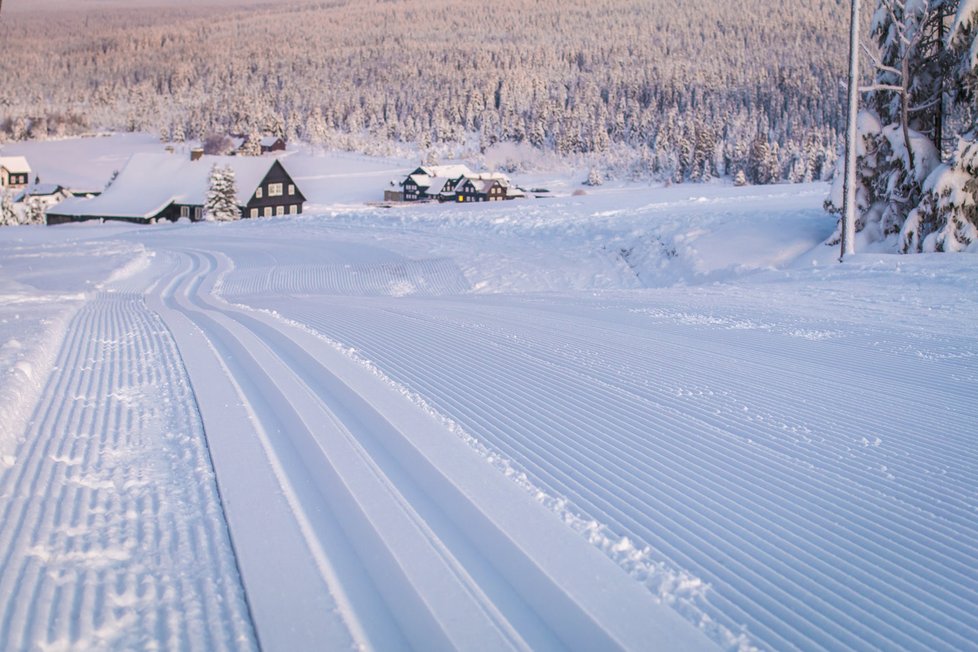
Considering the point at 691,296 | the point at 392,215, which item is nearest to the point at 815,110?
the point at 392,215

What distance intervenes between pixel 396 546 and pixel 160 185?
210 feet

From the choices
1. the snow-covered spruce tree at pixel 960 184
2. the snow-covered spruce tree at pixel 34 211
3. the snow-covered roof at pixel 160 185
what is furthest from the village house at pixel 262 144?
the snow-covered spruce tree at pixel 960 184

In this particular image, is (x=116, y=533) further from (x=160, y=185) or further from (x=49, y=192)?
(x=49, y=192)

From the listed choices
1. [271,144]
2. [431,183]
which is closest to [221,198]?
[431,183]

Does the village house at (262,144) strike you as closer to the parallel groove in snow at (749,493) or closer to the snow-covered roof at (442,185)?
the snow-covered roof at (442,185)

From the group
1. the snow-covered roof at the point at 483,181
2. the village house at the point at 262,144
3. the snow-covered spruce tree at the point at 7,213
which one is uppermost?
the village house at the point at 262,144

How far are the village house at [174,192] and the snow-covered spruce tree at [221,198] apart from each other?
1488 millimetres

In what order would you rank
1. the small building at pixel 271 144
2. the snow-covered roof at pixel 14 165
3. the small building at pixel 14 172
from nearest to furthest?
the small building at pixel 14 172 → the snow-covered roof at pixel 14 165 → the small building at pixel 271 144

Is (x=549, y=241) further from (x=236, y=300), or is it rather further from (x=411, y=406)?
(x=411, y=406)

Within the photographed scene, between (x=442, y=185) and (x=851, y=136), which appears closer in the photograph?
(x=851, y=136)

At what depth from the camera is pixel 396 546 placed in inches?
162

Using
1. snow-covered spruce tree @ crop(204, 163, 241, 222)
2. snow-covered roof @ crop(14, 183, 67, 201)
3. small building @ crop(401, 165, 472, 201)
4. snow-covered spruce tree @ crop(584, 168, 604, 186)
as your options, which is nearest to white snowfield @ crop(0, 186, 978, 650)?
snow-covered spruce tree @ crop(204, 163, 241, 222)

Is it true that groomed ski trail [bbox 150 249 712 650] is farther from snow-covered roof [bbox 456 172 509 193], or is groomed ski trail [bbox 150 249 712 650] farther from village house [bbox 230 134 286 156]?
village house [bbox 230 134 286 156]

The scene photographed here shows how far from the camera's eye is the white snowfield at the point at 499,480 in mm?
3492
